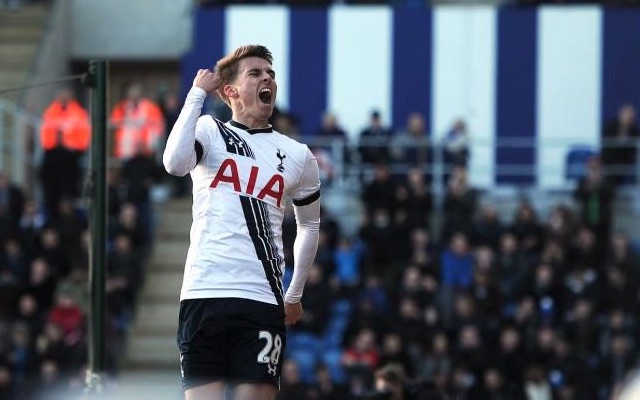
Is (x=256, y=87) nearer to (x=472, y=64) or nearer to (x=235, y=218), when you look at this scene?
(x=235, y=218)

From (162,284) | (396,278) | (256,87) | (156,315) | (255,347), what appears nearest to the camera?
(255,347)

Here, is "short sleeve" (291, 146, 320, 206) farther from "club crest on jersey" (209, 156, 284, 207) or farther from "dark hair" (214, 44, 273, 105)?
"dark hair" (214, 44, 273, 105)

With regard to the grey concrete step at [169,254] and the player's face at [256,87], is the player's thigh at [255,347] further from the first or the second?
the grey concrete step at [169,254]

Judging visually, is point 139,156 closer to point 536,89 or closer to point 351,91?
point 351,91

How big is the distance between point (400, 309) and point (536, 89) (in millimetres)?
6433

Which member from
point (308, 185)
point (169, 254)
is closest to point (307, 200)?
point (308, 185)

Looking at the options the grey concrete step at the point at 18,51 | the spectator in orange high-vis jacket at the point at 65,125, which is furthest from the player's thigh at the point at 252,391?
the grey concrete step at the point at 18,51

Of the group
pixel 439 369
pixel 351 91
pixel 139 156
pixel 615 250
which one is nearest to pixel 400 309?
pixel 439 369

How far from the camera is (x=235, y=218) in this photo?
7.86 meters

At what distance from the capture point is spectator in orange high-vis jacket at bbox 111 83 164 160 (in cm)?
2298

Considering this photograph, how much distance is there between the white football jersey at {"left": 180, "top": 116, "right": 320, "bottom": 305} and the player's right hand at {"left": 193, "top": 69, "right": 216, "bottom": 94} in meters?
0.15

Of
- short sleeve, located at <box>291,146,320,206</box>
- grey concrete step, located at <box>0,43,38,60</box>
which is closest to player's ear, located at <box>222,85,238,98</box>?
short sleeve, located at <box>291,146,320,206</box>

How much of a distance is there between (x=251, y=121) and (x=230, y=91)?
0.16 m

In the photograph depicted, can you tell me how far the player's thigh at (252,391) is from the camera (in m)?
7.80
